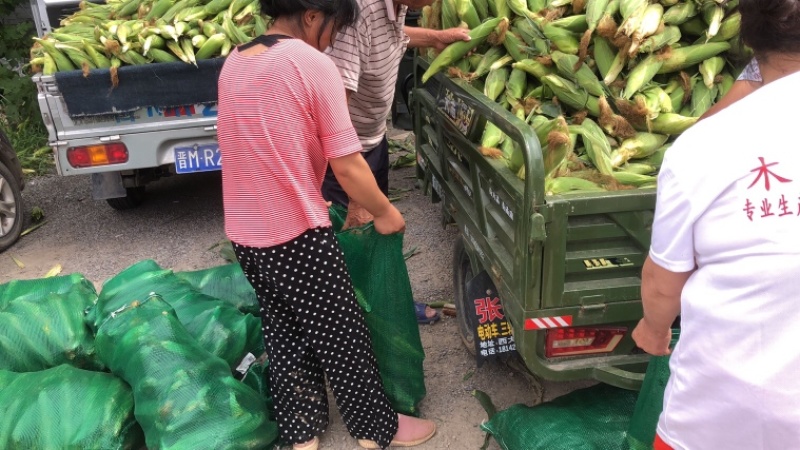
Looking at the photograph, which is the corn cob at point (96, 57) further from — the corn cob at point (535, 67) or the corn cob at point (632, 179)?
the corn cob at point (632, 179)

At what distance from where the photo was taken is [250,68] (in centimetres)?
226

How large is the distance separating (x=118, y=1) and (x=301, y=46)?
4111mm

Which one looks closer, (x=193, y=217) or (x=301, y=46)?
(x=301, y=46)

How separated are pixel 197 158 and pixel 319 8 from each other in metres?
2.67

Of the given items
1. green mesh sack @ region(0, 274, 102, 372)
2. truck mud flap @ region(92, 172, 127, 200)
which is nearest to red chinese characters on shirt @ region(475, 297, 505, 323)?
green mesh sack @ region(0, 274, 102, 372)

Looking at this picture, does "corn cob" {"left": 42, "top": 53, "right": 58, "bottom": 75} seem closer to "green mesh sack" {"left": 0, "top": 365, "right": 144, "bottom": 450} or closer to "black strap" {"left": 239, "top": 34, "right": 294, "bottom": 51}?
"green mesh sack" {"left": 0, "top": 365, "right": 144, "bottom": 450}

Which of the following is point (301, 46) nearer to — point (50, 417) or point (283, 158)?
point (283, 158)

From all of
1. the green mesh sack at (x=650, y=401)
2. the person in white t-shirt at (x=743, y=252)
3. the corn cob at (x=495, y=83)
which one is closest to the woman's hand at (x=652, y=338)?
the person in white t-shirt at (x=743, y=252)

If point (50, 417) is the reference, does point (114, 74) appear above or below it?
above

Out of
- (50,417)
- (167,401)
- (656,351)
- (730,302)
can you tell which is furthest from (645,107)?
(50,417)

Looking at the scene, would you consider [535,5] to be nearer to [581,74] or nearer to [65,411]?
[581,74]

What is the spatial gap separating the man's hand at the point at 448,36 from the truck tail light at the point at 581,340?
5.63 feet

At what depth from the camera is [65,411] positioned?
272cm

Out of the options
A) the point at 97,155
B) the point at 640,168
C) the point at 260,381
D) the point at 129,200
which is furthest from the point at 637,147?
the point at 129,200
